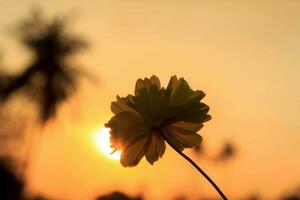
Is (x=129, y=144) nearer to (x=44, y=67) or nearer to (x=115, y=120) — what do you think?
(x=115, y=120)

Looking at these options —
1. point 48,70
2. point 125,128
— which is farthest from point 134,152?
point 48,70

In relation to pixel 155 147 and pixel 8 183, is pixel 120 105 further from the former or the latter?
pixel 8 183

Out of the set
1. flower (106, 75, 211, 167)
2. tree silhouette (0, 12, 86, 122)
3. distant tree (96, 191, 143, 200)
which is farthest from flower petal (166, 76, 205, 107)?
tree silhouette (0, 12, 86, 122)

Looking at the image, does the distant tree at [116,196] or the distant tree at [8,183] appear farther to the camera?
the distant tree at [8,183]

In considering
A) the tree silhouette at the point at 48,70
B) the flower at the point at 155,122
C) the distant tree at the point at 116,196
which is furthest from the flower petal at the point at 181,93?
the tree silhouette at the point at 48,70

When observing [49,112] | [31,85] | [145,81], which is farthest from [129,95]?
[31,85]

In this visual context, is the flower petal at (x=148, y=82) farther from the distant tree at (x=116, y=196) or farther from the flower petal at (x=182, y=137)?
the distant tree at (x=116, y=196)
